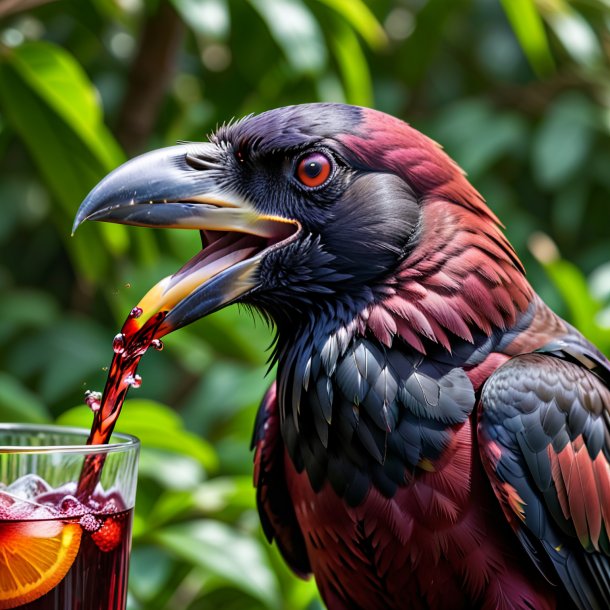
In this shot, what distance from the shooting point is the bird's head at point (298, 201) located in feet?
3.49

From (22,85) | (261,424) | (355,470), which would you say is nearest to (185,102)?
(22,85)

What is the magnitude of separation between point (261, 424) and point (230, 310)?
3.40ft

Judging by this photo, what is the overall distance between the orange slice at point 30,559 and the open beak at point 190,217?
25 cm

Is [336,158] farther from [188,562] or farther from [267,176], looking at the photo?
[188,562]

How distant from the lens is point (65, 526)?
89 cm

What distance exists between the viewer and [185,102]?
293 centimetres

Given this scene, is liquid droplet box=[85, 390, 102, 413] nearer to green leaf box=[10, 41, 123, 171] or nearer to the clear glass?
the clear glass

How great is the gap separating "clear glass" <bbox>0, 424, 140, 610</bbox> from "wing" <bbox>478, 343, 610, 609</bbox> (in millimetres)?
382

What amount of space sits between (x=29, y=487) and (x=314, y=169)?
0.44m

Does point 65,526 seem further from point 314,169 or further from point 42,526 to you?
point 314,169

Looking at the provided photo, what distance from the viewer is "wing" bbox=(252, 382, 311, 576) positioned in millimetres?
1232

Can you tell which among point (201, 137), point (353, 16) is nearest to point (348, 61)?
point (353, 16)

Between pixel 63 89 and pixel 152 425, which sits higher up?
pixel 63 89

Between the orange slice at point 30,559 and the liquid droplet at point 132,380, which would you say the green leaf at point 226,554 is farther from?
the orange slice at point 30,559
